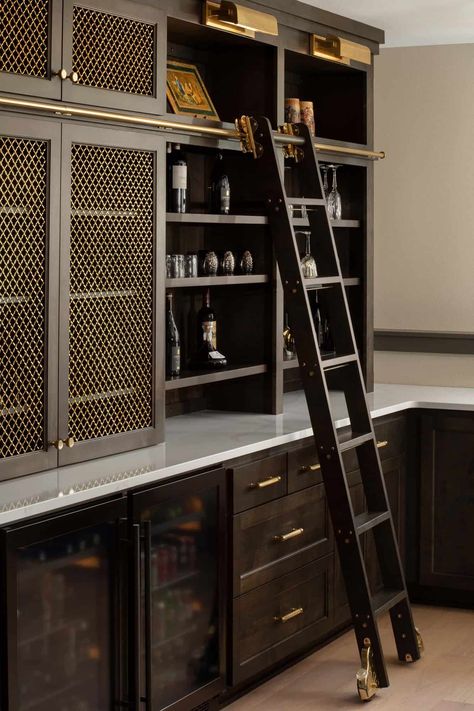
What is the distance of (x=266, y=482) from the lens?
3855 millimetres

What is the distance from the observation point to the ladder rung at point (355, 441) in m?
3.90

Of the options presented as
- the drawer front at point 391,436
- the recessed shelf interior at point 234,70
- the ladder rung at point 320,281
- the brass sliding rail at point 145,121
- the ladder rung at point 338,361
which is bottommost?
the drawer front at point 391,436

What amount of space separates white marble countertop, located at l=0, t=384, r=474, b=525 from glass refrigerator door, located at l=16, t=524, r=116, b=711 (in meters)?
0.11

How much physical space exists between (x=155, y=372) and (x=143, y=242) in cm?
43

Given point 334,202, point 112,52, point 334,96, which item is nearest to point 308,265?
point 334,202

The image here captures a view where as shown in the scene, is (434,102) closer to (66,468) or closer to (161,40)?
(161,40)

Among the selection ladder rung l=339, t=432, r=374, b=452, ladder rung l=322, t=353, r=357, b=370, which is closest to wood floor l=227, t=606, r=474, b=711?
Answer: ladder rung l=339, t=432, r=374, b=452

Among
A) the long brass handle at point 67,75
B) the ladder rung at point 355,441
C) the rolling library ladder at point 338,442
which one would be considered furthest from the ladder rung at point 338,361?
the long brass handle at point 67,75

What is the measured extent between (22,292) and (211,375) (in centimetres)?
115

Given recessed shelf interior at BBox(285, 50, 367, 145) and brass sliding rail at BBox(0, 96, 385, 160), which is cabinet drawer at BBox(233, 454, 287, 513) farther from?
recessed shelf interior at BBox(285, 50, 367, 145)

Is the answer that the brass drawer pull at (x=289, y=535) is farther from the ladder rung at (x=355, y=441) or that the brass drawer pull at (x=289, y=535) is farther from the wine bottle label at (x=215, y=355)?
the wine bottle label at (x=215, y=355)

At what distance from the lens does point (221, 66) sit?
4516mm

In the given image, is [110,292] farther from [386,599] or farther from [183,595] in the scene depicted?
[386,599]

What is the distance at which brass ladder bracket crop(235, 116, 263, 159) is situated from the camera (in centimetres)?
394
